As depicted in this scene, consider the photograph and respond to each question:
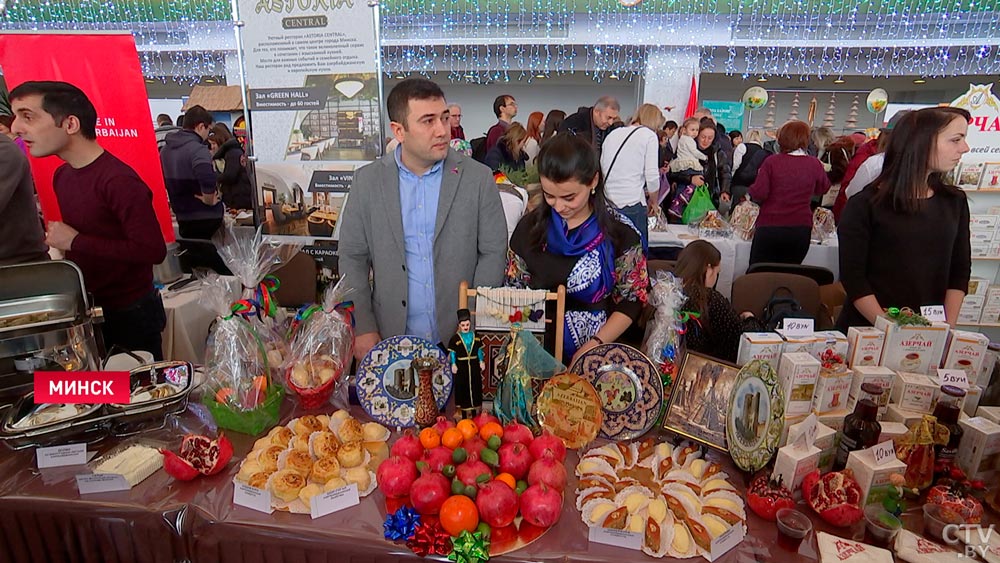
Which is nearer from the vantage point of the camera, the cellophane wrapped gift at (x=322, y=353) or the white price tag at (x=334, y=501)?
the white price tag at (x=334, y=501)

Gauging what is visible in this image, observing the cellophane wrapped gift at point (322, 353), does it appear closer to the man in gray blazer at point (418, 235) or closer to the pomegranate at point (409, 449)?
the man in gray blazer at point (418, 235)

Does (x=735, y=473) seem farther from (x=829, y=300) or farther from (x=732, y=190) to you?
(x=732, y=190)

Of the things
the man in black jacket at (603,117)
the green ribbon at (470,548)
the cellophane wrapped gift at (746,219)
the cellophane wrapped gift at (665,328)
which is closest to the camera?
the green ribbon at (470,548)

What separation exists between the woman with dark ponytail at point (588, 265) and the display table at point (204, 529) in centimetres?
55

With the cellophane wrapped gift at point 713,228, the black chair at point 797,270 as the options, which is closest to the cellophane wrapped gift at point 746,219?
the cellophane wrapped gift at point 713,228

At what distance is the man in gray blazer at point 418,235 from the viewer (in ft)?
6.62

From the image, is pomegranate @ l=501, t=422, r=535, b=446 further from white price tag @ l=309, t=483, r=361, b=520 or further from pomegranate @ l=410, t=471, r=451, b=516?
white price tag @ l=309, t=483, r=361, b=520

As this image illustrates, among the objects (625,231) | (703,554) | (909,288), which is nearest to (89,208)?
(625,231)

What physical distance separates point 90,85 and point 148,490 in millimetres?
2692

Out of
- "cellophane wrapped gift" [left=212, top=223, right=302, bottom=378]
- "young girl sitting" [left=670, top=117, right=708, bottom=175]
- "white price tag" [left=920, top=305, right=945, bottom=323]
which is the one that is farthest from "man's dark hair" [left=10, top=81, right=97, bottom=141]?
"young girl sitting" [left=670, top=117, right=708, bottom=175]

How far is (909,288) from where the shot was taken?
2.14m

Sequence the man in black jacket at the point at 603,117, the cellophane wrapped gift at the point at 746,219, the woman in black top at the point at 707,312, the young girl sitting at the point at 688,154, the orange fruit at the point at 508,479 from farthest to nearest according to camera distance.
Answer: the young girl sitting at the point at 688,154 → the man in black jacket at the point at 603,117 → the cellophane wrapped gift at the point at 746,219 → the woman in black top at the point at 707,312 → the orange fruit at the point at 508,479

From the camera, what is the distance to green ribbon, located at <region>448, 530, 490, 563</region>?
108 centimetres

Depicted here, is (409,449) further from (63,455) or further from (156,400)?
(63,455)
